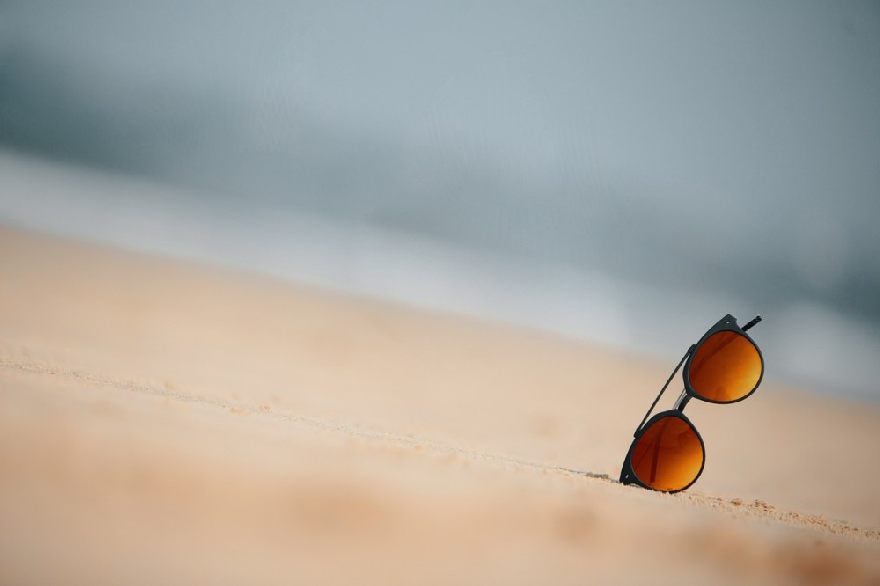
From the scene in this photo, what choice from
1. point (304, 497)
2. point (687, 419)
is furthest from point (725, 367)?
point (304, 497)

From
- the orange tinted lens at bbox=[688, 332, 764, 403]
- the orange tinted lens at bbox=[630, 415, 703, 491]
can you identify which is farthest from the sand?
the orange tinted lens at bbox=[688, 332, 764, 403]

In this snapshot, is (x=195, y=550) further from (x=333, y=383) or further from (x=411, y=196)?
(x=411, y=196)

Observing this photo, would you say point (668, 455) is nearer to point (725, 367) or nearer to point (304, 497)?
point (725, 367)

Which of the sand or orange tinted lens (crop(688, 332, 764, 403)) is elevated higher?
orange tinted lens (crop(688, 332, 764, 403))

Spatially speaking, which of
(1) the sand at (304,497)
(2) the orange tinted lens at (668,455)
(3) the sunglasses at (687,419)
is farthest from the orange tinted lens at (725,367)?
(1) the sand at (304,497)

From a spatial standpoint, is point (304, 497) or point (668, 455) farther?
point (668, 455)

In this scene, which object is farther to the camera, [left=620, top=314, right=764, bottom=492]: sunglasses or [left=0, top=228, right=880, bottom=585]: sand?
[left=620, top=314, right=764, bottom=492]: sunglasses

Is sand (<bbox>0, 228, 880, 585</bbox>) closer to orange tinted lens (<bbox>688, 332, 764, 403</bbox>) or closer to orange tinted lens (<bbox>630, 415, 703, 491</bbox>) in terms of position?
orange tinted lens (<bbox>630, 415, 703, 491</bbox>)
